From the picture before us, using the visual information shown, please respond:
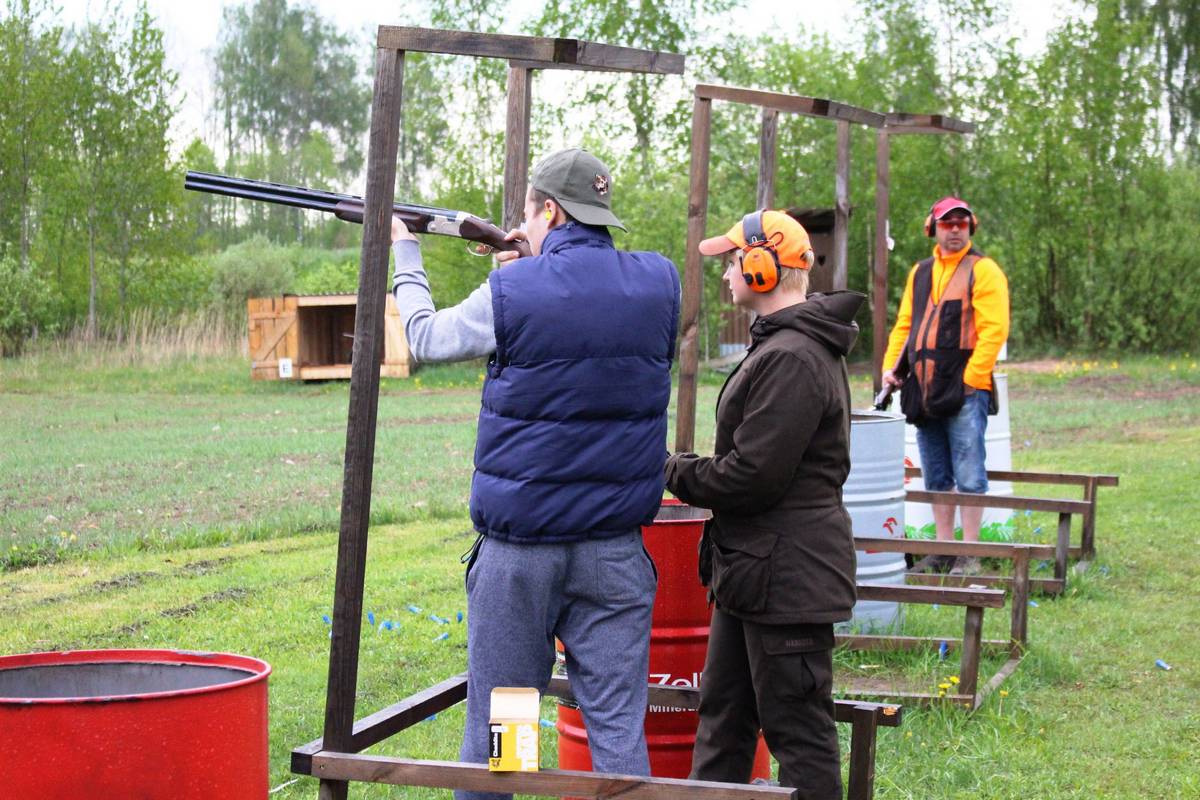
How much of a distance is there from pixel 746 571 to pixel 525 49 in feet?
4.87

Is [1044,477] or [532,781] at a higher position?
[1044,477]

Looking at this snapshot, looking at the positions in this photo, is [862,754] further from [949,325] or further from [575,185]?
[949,325]

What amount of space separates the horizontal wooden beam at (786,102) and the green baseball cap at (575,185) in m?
2.14

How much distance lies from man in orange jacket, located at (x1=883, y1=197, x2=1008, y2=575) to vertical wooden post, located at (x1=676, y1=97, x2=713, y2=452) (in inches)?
110

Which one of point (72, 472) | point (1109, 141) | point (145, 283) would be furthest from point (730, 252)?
point (145, 283)

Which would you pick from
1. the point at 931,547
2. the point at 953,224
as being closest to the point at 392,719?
the point at 931,547

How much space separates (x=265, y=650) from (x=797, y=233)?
145 inches

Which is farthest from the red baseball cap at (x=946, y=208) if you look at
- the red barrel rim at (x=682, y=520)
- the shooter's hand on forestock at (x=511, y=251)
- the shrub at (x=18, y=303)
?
the shrub at (x=18, y=303)

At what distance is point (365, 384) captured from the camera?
11.0 feet

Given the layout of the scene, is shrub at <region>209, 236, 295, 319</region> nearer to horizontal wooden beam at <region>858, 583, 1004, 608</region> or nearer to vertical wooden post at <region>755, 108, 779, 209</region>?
vertical wooden post at <region>755, 108, 779, 209</region>

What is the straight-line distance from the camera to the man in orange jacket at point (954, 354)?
25.5 ft

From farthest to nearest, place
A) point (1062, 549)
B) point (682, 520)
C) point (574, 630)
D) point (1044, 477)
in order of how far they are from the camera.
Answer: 1. point (1044, 477)
2. point (1062, 549)
3. point (682, 520)
4. point (574, 630)

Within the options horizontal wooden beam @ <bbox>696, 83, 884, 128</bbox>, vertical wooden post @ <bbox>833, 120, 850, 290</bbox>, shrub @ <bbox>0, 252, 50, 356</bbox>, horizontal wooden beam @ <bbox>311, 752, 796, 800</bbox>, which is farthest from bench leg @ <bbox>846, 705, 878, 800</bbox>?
shrub @ <bbox>0, 252, 50, 356</bbox>

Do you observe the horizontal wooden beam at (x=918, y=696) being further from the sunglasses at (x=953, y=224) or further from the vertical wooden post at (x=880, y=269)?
the vertical wooden post at (x=880, y=269)
